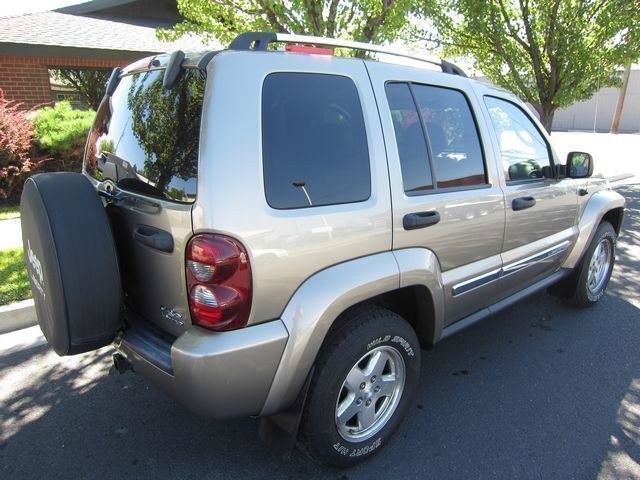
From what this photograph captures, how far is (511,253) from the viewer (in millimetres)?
3258

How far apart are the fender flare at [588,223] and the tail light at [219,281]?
316 centimetres

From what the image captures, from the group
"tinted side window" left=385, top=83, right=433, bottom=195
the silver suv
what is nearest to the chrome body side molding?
the silver suv

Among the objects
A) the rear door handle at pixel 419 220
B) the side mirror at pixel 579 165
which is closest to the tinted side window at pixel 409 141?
the rear door handle at pixel 419 220

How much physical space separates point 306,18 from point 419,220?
3913mm

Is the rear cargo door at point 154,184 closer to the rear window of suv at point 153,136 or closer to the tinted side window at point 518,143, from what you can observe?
the rear window of suv at point 153,136

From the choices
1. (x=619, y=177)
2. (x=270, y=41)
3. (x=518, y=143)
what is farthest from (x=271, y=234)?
(x=619, y=177)

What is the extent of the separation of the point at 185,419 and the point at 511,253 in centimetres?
239

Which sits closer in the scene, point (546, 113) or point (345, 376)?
A: point (345, 376)

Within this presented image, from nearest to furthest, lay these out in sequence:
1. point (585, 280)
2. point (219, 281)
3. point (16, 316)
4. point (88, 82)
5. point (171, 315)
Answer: point (219, 281)
point (171, 315)
point (16, 316)
point (585, 280)
point (88, 82)

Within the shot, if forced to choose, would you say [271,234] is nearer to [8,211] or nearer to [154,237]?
[154,237]

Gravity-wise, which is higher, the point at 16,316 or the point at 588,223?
the point at 588,223

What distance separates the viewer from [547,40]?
829 centimetres

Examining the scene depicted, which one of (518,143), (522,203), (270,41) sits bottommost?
(522,203)

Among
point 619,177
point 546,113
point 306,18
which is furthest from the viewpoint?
point 619,177
